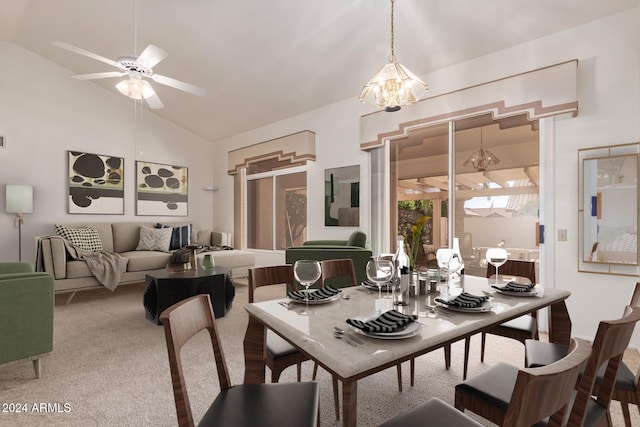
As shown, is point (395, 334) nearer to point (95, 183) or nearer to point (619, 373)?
point (619, 373)

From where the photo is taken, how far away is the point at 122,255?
15.4 feet

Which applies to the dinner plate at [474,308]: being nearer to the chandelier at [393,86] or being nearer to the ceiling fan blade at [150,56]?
the chandelier at [393,86]

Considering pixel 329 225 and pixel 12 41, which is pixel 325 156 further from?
pixel 12 41

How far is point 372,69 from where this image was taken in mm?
3893

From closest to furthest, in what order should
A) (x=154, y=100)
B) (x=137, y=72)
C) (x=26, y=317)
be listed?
(x=26, y=317) < (x=137, y=72) < (x=154, y=100)

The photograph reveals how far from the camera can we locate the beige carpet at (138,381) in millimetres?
1722

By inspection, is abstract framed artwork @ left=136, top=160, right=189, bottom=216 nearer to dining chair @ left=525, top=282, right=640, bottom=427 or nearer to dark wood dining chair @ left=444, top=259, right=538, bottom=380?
dark wood dining chair @ left=444, top=259, right=538, bottom=380

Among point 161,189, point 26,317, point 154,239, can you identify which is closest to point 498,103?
point 26,317

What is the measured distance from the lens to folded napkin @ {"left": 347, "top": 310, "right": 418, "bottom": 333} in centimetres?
98

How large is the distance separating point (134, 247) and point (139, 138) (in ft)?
6.26

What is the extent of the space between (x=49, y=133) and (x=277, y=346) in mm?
5351

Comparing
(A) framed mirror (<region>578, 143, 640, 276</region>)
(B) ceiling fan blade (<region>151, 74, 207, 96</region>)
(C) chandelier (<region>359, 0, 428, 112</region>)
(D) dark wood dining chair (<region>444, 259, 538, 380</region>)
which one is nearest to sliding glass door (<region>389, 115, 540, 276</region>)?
(A) framed mirror (<region>578, 143, 640, 276</region>)

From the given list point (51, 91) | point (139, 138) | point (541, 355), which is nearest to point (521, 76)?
point (541, 355)

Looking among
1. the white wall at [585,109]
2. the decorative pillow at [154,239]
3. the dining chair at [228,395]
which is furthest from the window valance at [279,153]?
the dining chair at [228,395]
